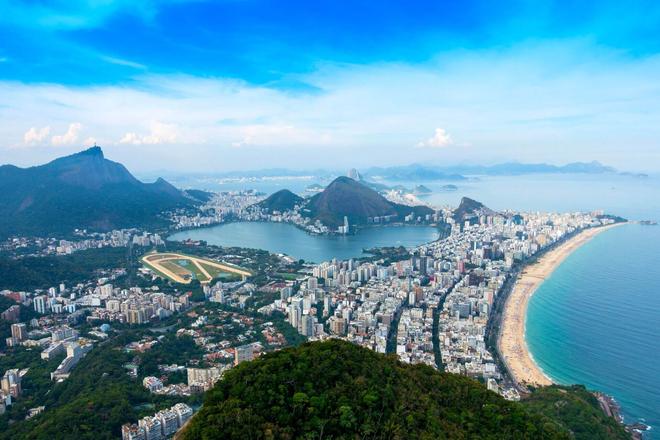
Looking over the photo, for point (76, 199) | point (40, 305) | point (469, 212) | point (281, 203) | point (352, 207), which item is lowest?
point (40, 305)

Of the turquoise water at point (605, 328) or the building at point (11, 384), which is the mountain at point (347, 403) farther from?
the building at point (11, 384)

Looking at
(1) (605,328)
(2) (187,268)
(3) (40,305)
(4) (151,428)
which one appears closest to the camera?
(4) (151,428)

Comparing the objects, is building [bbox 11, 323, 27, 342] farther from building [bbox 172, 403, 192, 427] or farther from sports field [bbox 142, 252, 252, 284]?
building [bbox 172, 403, 192, 427]

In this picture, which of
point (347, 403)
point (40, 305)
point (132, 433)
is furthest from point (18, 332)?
point (347, 403)

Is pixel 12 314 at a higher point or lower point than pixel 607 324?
higher

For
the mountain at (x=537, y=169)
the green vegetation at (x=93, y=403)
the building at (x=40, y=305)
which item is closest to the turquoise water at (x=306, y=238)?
the building at (x=40, y=305)

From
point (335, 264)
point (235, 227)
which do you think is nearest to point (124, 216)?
point (235, 227)

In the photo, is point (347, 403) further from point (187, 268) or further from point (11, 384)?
point (187, 268)

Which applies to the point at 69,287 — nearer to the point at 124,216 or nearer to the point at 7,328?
the point at 7,328
